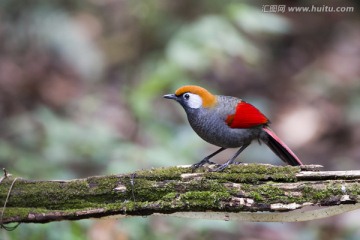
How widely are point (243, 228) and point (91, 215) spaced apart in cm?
333

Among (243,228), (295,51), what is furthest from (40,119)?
(295,51)

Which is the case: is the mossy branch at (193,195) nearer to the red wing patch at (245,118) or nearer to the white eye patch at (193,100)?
the red wing patch at (245,118)

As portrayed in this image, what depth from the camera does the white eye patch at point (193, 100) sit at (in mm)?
4449

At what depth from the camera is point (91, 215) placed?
351cm

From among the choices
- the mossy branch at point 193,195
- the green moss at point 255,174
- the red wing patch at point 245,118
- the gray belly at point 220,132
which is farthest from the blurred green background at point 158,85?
the green moss at point 255,174

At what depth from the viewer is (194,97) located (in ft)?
14.6

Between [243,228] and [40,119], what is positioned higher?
[40,119]

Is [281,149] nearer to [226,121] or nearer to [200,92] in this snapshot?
[226,121]

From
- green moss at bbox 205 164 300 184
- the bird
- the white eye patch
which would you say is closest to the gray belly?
the bird

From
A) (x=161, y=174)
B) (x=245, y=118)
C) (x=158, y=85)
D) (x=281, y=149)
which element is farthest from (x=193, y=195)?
(x=158, y=85)

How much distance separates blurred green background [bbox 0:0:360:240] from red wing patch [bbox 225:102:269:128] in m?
0.91

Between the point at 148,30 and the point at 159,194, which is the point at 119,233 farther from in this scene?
the point at 148,30

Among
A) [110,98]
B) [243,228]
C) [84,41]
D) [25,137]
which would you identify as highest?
[84,41]

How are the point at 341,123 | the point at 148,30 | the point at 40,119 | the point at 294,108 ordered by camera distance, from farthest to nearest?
the point at 148,30 → the point at 294,108 → the point at 341,123 → the point at 40,119
